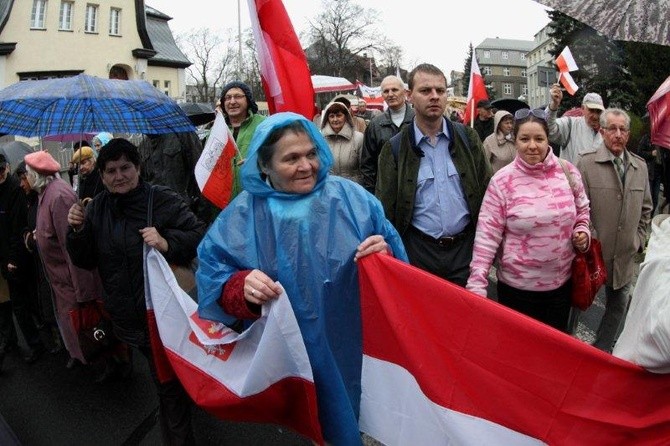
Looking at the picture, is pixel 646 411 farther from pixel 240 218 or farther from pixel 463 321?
pixel 240 218

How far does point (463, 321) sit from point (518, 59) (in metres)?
133

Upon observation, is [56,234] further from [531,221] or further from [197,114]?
[531,221]

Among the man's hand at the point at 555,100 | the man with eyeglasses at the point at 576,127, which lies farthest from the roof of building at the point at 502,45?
the man's hand at the point at 555,100

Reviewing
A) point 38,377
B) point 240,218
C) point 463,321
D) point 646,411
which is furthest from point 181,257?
point 38,377

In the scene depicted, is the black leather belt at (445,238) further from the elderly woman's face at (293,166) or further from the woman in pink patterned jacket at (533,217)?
the elderly woman's face at (293,166)

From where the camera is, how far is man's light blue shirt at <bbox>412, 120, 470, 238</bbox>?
133 inches

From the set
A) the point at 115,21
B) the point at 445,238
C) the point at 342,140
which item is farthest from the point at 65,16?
the point at 445,238

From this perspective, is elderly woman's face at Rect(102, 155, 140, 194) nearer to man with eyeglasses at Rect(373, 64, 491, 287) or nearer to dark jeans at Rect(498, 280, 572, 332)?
man with eyeglasses at Rect(373, 64, 491, 287)

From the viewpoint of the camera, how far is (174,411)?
3234 mm

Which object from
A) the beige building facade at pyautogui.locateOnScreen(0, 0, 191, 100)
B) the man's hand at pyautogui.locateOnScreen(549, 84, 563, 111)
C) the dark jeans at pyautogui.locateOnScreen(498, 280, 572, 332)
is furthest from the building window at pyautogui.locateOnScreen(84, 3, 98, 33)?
the dark jeans at pyautogui.locateOnScreen(498, 280, 572, 332)

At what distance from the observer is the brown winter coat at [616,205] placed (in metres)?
4.02

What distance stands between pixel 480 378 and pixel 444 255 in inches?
57.0

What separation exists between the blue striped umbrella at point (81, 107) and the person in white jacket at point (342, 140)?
2.40 m

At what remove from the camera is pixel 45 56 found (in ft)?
96.6
